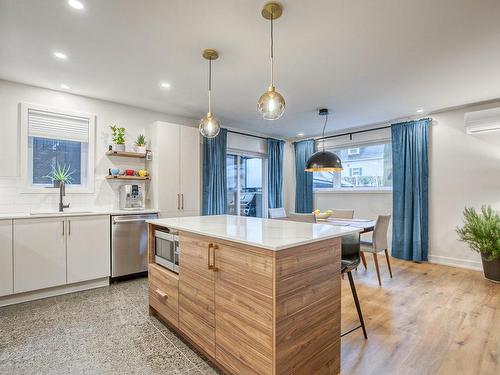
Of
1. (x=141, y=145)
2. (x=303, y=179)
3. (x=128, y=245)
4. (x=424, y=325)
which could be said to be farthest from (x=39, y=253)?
(x=303, y=179)

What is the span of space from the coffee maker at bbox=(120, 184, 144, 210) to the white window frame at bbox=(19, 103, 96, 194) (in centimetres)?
42

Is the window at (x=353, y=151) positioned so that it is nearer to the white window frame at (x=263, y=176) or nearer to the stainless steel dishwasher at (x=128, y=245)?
the white window frame at (x=263, y=176)

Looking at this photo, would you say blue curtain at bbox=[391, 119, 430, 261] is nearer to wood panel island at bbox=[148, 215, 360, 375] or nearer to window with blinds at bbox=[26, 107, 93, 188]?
wood panel island at bbox=[148, 215, 360, 375]

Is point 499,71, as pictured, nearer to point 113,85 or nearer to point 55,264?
point 113,85

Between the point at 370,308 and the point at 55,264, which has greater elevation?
the point at 55,264

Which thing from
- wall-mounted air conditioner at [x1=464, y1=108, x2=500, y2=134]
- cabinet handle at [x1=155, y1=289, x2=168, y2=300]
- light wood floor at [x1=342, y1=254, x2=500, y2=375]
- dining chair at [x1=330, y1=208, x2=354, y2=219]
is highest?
wall-mounted air conditioner at [x1=464, y1=108, x2=500, y2=134]

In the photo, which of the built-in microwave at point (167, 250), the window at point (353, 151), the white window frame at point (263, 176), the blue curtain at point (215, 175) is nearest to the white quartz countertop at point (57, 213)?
the blue curtain at point (215, 175)

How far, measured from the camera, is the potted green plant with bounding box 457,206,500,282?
11.5 feet

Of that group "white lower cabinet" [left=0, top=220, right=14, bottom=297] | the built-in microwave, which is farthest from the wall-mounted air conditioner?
"white lower cabinet" [left=0, top=220, right=14, bottom=297]

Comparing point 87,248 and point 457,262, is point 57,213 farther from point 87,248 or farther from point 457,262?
point 457,262

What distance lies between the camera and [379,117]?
4785mm

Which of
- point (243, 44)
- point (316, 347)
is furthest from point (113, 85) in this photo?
point (316, 347)

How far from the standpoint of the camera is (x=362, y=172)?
5535mm

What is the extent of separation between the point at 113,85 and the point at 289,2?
249 centimetres
